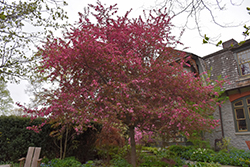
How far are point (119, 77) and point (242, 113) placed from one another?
924 cm

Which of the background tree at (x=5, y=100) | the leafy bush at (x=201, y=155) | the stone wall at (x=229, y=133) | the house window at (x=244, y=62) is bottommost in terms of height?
the leafy bush at (x=201, y=155)

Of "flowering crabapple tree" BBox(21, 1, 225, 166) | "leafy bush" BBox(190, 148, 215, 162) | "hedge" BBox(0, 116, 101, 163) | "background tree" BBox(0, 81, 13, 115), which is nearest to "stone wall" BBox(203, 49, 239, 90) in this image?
"leafy bush" BBox(190, 148, 215, 162)

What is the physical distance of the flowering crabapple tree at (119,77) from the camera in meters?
4.45

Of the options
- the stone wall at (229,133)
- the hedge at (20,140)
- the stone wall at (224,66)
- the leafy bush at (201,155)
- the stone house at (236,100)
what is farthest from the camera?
the stone wall at (224,66)

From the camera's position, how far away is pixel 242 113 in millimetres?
10273

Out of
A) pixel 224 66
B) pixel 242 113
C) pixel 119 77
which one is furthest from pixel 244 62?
pixel 119 77

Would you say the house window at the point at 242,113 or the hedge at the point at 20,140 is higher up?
the house window at the point at 242,113

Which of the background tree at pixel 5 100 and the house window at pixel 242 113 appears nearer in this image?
the house window at pixel 242 113

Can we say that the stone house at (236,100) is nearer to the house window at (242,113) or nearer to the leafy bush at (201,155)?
the house window at (242,113)

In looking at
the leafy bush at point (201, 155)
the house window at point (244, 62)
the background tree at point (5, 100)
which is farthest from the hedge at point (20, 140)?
the background tree at point (5, 100)

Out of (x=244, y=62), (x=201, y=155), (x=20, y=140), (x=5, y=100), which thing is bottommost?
(x=201, y=155)

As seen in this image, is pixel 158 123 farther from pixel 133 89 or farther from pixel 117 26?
pixel 117 26

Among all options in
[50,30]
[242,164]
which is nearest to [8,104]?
[50,30]

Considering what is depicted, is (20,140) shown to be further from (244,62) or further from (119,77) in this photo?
(244,62)
